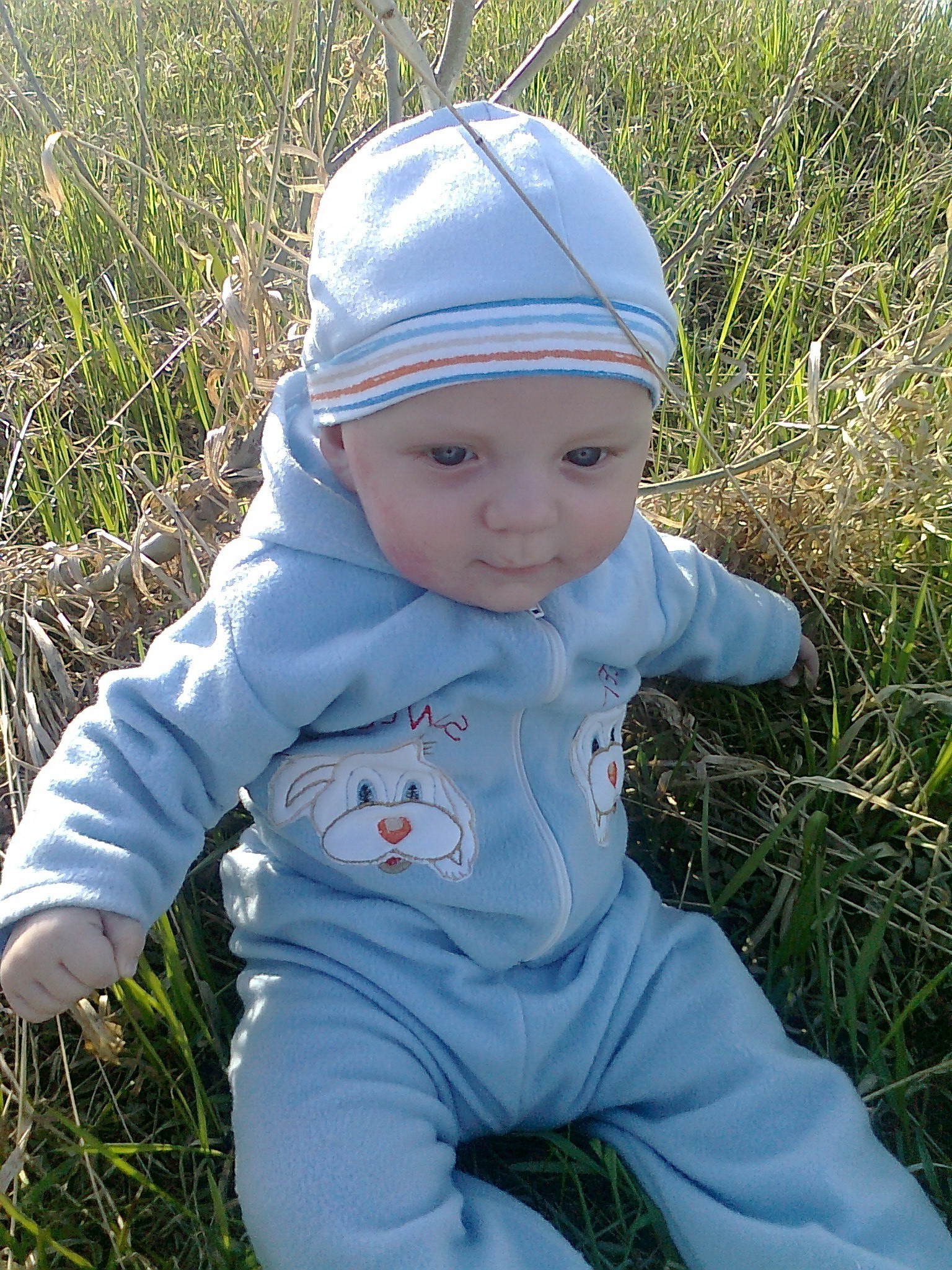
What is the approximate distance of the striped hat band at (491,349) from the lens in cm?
97

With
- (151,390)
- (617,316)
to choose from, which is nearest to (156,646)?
(617,316)

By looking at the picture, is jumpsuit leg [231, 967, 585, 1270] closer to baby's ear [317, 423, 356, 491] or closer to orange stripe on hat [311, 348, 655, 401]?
baby's ear [317, 423, 356, 491]

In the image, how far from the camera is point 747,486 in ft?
5.58

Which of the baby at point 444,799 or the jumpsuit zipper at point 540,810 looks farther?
the jumpsuit zipper at point 540,810

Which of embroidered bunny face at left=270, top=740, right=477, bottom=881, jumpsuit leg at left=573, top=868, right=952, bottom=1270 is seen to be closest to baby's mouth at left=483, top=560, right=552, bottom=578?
embroidered bunny face at left=270, top=740, right=477, bottom=881

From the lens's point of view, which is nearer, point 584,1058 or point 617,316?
point 617,316

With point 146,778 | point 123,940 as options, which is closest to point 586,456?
point 146,778

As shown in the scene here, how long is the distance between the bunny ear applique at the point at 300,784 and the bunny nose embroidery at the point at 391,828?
75 mm

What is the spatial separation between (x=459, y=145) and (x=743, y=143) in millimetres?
2123

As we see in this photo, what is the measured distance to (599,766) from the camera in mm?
1310

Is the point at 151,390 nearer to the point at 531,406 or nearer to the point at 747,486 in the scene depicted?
the point at 747,486

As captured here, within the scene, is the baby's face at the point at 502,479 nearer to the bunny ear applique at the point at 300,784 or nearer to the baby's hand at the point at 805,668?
the bunny ear applique at the point at 300,784

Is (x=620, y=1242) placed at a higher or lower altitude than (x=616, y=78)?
lower

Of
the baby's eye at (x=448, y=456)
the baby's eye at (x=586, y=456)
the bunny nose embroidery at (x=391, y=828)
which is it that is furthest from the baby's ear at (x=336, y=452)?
the bunny nose embroidery at (x=391, y=828)
